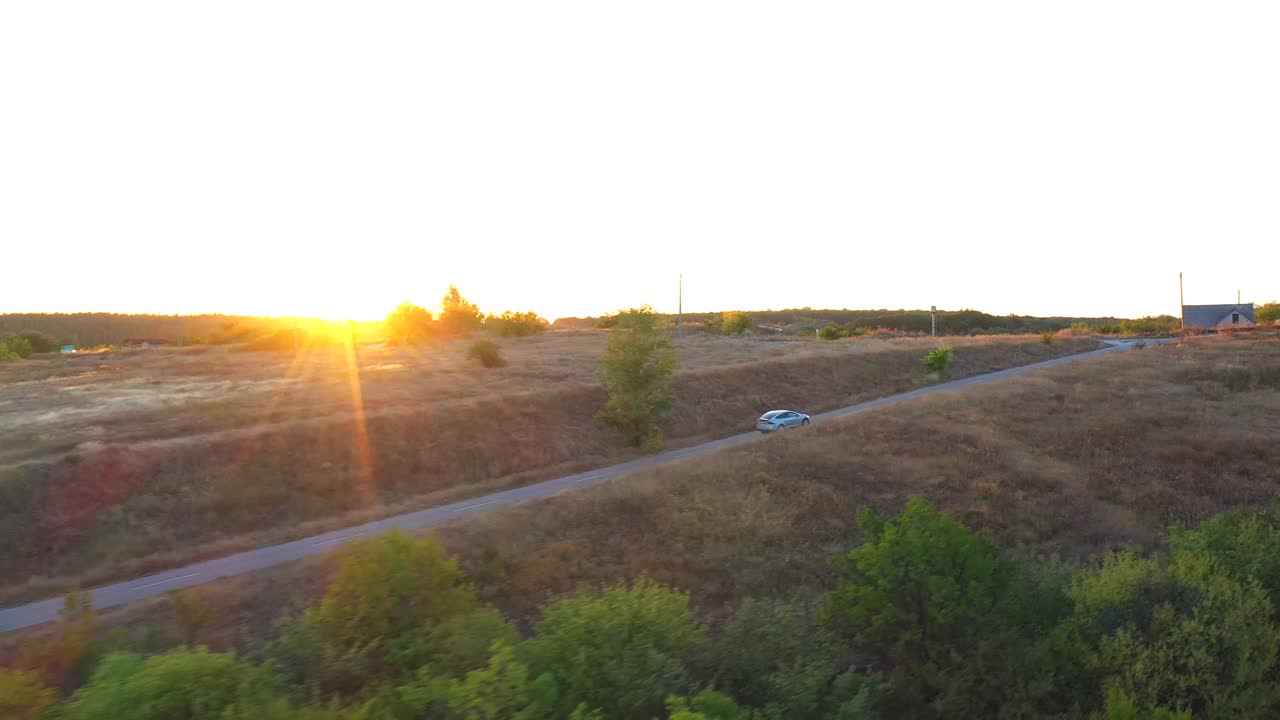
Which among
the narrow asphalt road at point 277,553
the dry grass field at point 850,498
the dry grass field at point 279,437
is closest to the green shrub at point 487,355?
the dry grass field at point 279,437

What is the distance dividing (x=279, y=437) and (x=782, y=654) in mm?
27230

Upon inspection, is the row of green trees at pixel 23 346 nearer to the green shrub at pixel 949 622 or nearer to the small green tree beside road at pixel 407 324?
the small green tree beside road at pixel 407 324

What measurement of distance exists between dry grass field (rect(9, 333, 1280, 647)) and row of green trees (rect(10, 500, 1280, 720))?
5.21m

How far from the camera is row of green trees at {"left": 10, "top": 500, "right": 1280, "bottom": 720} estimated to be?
856cm

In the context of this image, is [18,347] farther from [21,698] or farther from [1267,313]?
[1267,313]

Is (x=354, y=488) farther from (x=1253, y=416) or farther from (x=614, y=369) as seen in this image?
(x=1253, y=416)

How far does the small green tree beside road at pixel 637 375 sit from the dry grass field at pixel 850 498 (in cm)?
748

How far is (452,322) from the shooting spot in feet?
340

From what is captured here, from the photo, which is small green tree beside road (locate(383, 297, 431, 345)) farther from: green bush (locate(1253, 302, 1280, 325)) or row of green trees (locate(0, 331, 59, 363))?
green bush (locate(1253, 302, 1280, 325))

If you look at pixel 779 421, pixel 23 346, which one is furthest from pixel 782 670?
pixel 23 346

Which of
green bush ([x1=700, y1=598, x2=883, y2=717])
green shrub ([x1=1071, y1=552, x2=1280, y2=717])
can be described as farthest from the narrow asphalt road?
green shrub ([x1=1071, y1=552, x2=1280, y2=717])

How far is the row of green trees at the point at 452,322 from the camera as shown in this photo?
96.0 meters

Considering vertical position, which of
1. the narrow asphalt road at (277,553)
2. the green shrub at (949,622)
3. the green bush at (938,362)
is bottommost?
the narrow asphalt road at (277,553)

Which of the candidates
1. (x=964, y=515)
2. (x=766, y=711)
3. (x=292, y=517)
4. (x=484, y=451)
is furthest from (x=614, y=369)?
(x=766, y=711)
